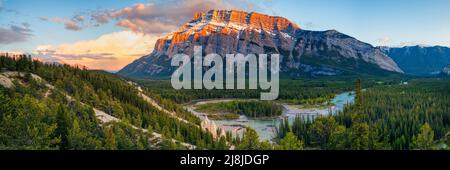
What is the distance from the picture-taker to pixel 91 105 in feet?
277

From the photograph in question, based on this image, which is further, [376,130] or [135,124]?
[135,124]

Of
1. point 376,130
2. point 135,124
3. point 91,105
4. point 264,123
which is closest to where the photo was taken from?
point 376,130

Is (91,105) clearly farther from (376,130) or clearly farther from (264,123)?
(376,130)

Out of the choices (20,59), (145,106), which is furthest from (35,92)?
(145,106)

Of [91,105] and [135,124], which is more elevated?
[91,105]

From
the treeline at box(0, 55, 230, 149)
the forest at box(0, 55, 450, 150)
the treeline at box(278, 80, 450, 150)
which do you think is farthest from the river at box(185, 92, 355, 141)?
the treeline at box(0, 55, 230, 149)

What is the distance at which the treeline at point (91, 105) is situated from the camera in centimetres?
5350

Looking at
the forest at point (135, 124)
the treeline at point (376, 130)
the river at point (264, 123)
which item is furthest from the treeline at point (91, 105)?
the treeline at point (376, 130)

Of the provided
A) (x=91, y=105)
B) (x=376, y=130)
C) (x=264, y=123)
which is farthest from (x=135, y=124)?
(x=264, y=123)

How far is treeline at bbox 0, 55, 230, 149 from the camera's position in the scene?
5350cm

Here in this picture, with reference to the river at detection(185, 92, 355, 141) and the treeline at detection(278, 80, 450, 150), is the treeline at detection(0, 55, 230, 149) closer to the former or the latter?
the river at detection(185, 92, 355, 141)

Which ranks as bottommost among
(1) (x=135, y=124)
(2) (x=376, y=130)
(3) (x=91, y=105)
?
(1) (x=135, y=124)

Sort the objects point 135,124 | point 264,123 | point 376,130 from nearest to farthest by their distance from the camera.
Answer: point 376,130
point 135,124
point 264,123
